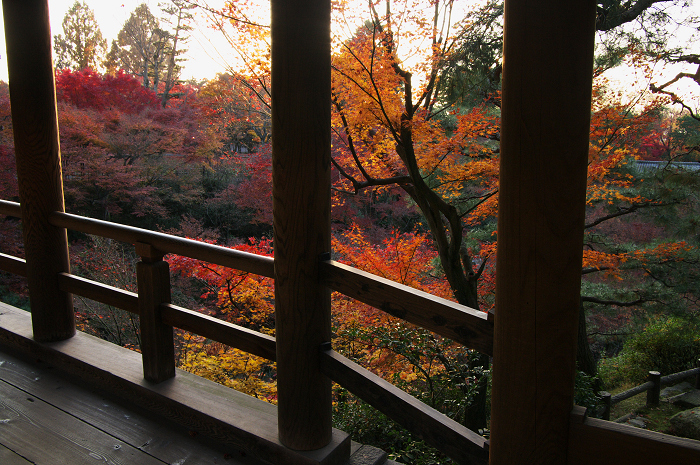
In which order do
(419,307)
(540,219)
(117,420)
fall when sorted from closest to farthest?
(540,219), (419,307), (117,420)

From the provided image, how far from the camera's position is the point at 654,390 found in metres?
5.29

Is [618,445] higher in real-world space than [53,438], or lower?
higher

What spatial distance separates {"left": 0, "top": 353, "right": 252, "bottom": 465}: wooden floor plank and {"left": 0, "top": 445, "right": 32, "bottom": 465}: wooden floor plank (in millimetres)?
224

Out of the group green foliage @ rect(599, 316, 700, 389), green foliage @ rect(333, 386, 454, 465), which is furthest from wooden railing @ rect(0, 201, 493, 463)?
green foliage @ rect(599, 316, 700, 389)

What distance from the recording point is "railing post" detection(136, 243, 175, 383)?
1.74 m

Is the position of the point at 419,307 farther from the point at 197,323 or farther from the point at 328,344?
the point at 197,323

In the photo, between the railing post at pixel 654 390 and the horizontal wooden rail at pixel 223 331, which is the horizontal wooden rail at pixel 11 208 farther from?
the railing post at pixel 654 390

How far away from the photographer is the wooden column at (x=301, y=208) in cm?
121

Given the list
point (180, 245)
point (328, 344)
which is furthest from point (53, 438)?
point (328, 344)

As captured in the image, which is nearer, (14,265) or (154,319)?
(154,319)

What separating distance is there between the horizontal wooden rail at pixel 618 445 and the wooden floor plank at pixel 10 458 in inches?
61.0

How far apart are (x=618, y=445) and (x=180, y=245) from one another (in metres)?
1.39

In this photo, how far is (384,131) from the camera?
18.5ft

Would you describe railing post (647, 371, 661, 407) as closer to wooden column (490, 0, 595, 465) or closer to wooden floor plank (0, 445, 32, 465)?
wooden column (490, 0, 595, 465)
